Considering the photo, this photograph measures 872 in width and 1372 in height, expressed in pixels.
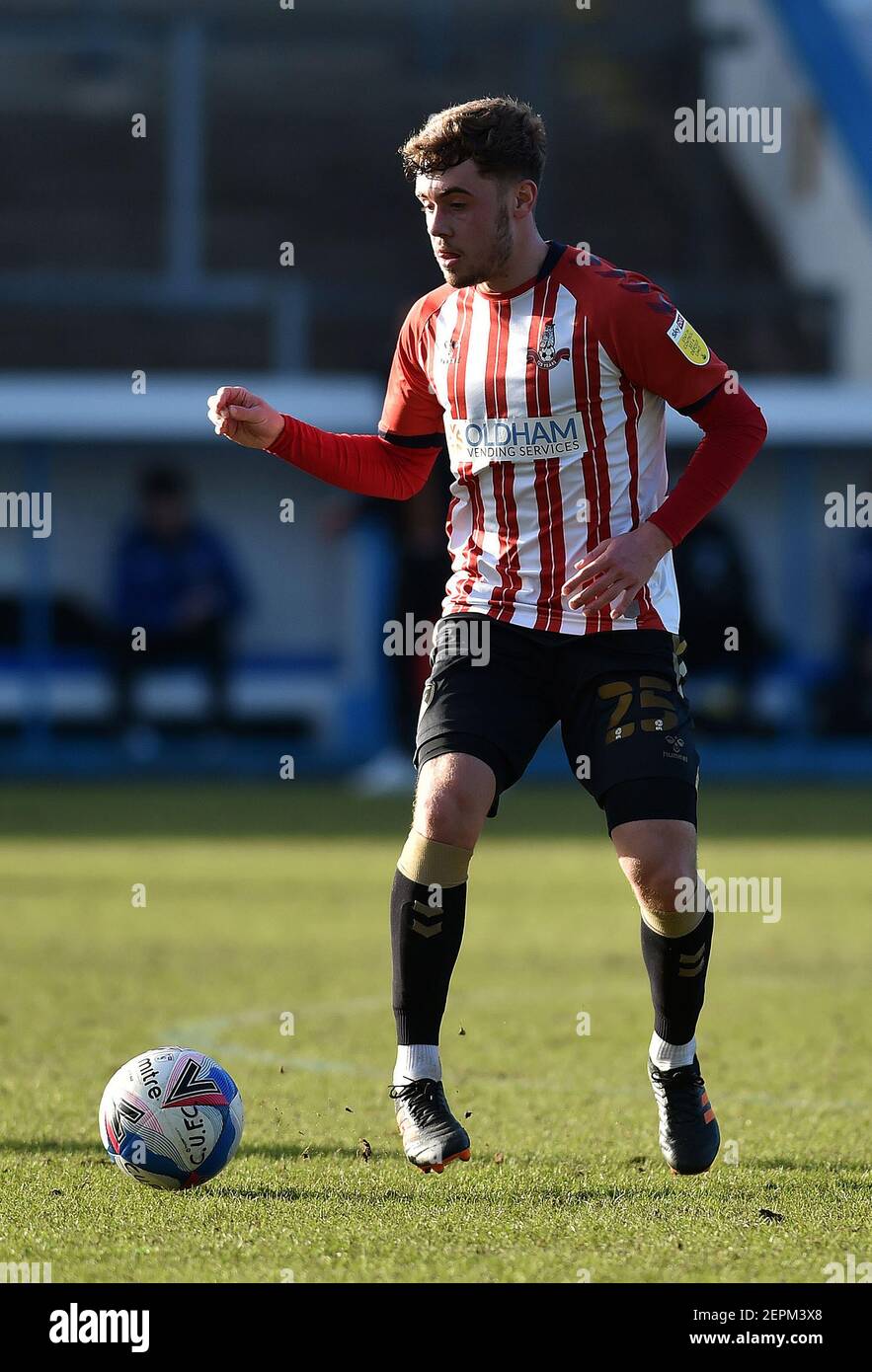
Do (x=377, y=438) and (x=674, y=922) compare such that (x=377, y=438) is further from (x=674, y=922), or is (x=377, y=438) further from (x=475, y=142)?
(x=674, y=922)

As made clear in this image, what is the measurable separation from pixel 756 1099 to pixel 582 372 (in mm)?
1864

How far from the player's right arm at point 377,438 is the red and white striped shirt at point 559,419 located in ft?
0.54

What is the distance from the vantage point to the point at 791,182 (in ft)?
72.0

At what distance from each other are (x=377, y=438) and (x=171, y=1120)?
1594 mm

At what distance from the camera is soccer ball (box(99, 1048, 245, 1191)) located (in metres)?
3.90

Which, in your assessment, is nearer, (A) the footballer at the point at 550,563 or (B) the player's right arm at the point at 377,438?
(A) the footballer at the point at 550,563

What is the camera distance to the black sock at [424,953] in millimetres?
4203

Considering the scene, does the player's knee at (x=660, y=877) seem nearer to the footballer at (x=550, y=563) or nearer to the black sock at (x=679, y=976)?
the footballer at (x=550, y=563)

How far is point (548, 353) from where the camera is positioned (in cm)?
414

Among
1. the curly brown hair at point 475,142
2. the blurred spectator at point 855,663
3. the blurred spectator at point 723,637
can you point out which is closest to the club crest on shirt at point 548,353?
the curly brown hair at point 475,142

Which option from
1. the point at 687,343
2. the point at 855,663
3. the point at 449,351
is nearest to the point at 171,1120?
the point at 449,351

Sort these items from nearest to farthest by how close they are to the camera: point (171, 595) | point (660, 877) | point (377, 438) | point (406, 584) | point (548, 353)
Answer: point (660, 877), point (548, 353), point (377, 438), point (406, 584), point (171, 595)

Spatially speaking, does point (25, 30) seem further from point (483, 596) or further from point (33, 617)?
point (483, 596)

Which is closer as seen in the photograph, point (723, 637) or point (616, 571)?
point (616, 571)
